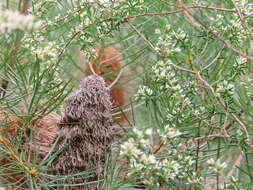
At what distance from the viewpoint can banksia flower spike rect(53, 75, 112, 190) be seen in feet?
3.91

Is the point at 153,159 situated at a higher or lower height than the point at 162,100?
lower

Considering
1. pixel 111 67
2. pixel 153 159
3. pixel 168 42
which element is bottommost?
pixel 153 159

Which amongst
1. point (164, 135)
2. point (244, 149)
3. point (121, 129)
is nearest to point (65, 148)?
point (121, 129)

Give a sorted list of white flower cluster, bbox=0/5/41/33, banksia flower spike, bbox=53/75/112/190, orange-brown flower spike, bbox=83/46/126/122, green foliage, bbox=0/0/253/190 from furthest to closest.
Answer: orange-brown flower spike, bbox=83/46/126/122, banksia flower spike, bbox=53/75/112/190, green foliage, bbox=0/0/253/190, white flower cluster, bbox=0/5/41/33

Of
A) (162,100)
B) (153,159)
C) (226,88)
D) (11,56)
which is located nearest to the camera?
(153,159)

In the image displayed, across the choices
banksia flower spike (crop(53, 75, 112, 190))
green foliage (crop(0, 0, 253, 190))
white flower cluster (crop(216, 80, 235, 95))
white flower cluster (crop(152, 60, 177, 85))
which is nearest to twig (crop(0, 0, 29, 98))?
green foliage (crop(0, 0, 253, 190))

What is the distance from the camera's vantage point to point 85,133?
46.9 inches

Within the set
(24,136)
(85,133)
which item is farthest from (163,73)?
(24,136)

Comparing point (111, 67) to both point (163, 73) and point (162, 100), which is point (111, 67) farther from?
point (163, 73)

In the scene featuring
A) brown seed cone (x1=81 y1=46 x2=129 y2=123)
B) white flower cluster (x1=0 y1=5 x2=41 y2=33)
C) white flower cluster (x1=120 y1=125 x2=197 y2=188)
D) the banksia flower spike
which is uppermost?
brown seed cone (x1=81 y1=46 x2=129 y2=123)

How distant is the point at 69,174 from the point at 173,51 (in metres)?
0.42

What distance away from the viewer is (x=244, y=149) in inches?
46.8

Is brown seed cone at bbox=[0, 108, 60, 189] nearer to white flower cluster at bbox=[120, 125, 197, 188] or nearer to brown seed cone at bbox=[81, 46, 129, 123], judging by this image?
white flower cluster at bbox=[120, 125, 197, 188]

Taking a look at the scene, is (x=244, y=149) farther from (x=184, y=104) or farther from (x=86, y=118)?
(x=86, y=118)
